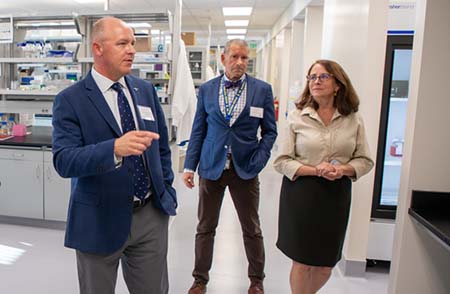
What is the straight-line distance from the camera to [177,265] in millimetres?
2809

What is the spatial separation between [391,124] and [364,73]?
53cm

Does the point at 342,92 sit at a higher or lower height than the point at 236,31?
lower

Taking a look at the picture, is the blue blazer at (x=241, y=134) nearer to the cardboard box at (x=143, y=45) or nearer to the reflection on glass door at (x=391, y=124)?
the reflection on glass door at (x=391, y=124)

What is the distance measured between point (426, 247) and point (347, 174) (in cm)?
46

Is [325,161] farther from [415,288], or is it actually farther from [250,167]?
[415,288]

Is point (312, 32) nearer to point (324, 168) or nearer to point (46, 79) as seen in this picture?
point (46, 79)

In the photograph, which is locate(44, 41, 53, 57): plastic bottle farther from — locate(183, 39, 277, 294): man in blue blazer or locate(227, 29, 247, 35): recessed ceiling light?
locate(227, 29, 247, 35): recessed ceiling light

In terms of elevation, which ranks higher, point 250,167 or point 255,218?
point 250,167

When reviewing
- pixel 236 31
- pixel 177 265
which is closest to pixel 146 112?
pixel 177 265

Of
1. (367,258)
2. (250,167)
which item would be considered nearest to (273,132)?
(250,167)

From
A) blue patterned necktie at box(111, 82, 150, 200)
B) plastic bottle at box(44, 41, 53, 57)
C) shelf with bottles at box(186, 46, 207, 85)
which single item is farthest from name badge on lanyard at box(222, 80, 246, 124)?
shelf with bottles at box(186, 46, 207, 85)

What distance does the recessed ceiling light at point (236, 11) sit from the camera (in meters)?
7.98

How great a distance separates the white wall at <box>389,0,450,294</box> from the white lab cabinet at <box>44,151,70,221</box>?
2812mm

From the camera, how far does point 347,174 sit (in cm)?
182
